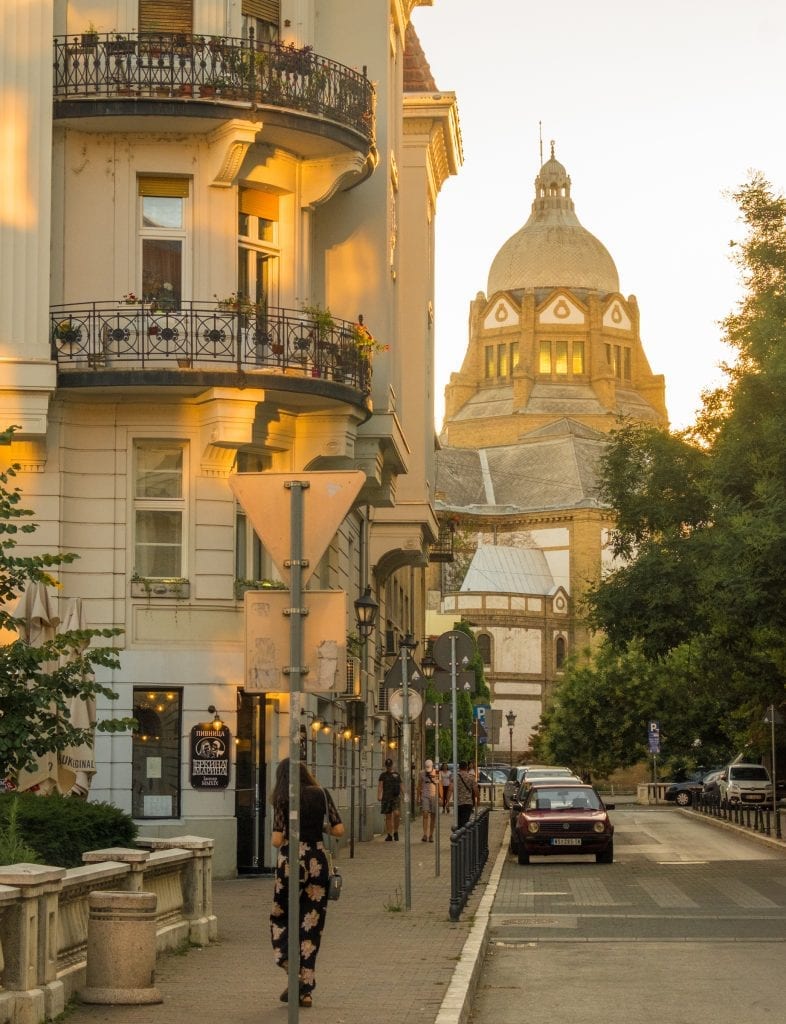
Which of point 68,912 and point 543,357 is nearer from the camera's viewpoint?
point 68,912

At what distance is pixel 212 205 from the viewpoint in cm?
2777

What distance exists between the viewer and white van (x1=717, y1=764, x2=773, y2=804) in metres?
67.9

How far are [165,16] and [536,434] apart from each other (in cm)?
13695

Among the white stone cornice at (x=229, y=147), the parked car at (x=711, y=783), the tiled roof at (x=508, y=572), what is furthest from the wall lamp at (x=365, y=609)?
the tiled roof at (x=508, y=572)

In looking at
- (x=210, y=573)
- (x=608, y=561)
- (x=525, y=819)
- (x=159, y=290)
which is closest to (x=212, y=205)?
(x=159, y=290)

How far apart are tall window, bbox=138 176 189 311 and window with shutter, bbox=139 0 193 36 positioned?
208 centimetres

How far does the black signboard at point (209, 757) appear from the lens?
27.1m

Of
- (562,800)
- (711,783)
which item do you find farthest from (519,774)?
(562,800)

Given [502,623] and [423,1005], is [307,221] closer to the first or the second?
[423,1005]

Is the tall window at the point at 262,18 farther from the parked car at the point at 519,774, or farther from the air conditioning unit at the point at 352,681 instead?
the parked car at the point at 519,774

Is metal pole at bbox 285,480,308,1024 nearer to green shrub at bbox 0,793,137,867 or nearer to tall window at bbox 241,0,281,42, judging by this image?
green shrub at bbox 0,793,137,867

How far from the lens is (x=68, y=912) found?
42.7 ft

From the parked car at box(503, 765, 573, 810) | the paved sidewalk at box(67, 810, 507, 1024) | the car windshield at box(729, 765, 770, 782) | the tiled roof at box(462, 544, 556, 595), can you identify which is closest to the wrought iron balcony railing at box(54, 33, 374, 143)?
the paved sidewalk at box(67, 810, 507, 1024)

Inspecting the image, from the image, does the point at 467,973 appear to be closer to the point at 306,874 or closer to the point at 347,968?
the point at 347,968
